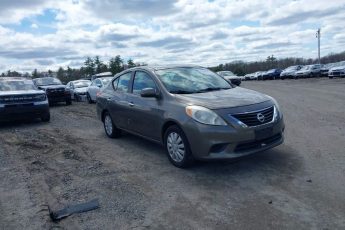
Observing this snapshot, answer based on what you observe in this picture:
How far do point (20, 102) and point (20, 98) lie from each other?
0.41 ft

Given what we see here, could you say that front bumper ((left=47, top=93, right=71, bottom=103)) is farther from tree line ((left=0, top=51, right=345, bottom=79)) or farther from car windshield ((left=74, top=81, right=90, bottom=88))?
tree line ((left=0, top=51, right=345, bottom=79))

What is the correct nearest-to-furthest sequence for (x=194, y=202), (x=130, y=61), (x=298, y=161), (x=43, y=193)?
(x=194, y=202) < (x=43, y=193) < (x=298, y=161) < (x=130, y=61)

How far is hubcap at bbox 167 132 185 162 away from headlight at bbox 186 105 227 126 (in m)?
0.50

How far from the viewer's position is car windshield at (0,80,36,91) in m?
12.0

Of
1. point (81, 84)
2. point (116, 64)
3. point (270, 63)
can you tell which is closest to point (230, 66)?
point (270, 63)

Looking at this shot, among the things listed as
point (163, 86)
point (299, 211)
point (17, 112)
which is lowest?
point (299, 211)

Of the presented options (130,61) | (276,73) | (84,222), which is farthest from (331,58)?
(84,222)

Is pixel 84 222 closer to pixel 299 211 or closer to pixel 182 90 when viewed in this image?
pixel 299 211

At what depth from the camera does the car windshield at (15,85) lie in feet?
39.2

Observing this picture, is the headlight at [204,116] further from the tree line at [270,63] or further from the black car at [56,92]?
the tree line at [270,63]

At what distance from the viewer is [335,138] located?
7.36 m

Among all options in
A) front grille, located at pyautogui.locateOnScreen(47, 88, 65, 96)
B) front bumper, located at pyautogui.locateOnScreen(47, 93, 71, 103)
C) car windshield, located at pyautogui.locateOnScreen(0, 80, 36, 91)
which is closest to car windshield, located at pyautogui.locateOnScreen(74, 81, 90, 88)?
front bumper, located at pyautogui.locateOnScreen(47, 93, 71, 103)

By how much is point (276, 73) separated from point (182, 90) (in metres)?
45.2

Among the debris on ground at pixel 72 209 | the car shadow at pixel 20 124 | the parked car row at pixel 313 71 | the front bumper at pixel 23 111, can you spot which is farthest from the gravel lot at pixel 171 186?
the parked car row at pixel 313 71
